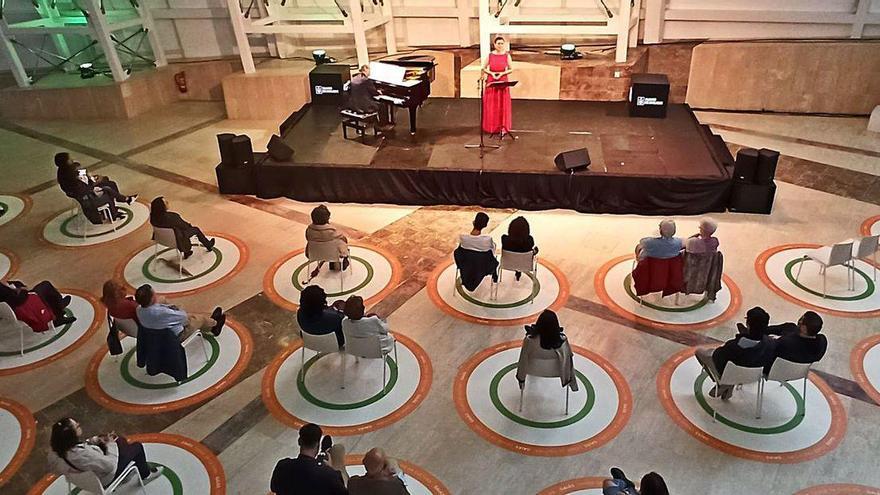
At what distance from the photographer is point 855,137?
10.6 meters

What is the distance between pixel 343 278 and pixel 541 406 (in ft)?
9.17

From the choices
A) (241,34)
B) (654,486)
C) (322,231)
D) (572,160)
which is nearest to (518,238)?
(322,231)

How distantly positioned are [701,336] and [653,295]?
0.70 m

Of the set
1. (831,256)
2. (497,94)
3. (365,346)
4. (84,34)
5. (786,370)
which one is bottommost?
(831,256)

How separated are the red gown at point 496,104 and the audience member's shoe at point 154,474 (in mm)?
6374

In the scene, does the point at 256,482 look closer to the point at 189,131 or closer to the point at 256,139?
the point at 256,139

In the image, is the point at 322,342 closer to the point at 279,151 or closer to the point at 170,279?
the point at 170,279

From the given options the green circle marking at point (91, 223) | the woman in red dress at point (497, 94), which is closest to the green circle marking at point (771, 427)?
the woman in red dress at point (497, 94)

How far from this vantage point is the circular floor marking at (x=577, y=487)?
15.7 ft

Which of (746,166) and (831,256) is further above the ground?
(746,166)

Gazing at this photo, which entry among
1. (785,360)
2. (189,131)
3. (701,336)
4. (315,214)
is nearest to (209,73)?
(189,131)

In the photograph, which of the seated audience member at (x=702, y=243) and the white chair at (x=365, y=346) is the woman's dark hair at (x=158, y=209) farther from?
the seated audience member at (x=702, y=243)

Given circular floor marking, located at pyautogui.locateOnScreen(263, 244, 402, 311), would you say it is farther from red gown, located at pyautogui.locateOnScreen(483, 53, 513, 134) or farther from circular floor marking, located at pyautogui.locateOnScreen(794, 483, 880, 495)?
circular floor marking, located at pyautogui.locateOnScreen(794, 483, 880, 495)

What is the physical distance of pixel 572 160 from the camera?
8.55 m
